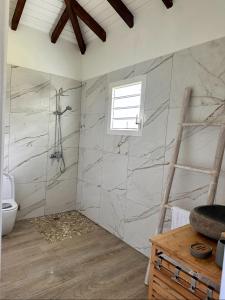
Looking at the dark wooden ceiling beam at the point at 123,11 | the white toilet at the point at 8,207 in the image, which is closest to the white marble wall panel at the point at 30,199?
the white toilet at the point at 8,207

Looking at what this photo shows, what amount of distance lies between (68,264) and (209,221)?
1588 mm

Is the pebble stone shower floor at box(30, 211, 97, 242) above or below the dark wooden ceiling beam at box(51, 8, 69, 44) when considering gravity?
below

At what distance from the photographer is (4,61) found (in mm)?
Result: 755

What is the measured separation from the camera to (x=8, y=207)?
8.42ft

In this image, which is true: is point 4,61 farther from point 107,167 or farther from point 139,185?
point 107,167

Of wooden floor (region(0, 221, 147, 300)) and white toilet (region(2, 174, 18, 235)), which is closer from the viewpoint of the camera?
wooden floor (region(0, 221, 147, 300))

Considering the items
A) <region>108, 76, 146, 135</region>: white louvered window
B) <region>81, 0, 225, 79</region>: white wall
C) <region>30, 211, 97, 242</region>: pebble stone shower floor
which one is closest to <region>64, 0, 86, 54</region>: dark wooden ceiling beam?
<region>81, 0, 225, 79</region>: white wall

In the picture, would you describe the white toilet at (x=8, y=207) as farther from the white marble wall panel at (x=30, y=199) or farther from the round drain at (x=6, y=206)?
the white marble wall panel at (x=30, y=199)

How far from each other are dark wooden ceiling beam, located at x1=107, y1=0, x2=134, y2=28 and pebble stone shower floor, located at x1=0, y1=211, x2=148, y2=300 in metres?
2.59

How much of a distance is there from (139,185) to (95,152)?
0.97 metres

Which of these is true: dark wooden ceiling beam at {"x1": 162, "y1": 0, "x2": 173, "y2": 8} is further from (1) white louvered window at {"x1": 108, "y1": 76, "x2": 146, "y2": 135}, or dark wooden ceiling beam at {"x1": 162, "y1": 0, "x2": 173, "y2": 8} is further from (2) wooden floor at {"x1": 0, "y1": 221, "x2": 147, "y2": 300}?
(2) wooden floor at {"x1": 0, "y1": 221, "x2": 147, "y2": 300}

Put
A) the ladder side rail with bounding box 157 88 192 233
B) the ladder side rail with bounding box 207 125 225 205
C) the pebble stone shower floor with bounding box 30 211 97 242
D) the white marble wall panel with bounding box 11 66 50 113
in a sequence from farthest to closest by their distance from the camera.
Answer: the white marble wall panel with bounding box 11 66 50 113 < the pebble stone shower floor with bounding box 30 211 97 242 < the ladder side rail with bounding box 157 88 192 233 < the ladder side rail with bounding box 207 125 225 205

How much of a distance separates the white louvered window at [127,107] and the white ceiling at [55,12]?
0.76 meters

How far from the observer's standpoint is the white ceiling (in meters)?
2.64
